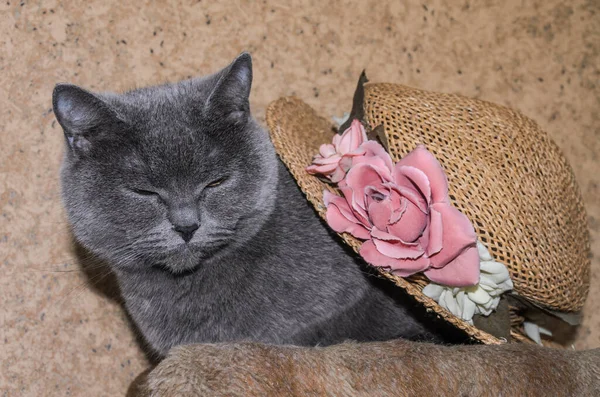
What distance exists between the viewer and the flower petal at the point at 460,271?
100cm

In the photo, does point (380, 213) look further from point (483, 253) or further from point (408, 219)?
point (483, 253)

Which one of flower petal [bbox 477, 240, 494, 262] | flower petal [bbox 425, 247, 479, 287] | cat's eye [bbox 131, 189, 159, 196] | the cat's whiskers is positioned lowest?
the cat's whiskers

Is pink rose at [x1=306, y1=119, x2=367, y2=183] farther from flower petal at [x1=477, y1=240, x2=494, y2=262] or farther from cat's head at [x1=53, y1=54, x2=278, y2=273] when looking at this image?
flower petal at [x1=477, y1=240, x2=494, y2=262]

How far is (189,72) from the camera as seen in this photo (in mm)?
1529

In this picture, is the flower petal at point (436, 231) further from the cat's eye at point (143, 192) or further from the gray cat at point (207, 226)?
the cat's eye at point (143, 192)

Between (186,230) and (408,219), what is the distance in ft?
1.18

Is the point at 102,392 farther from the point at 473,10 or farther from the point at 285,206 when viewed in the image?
the point at 473,10

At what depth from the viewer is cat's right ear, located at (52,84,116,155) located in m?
1.01

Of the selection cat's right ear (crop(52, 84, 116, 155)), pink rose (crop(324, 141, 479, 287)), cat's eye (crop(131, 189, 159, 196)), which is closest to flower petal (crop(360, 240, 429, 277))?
pink rose (crop(324, 141, 479, 287))

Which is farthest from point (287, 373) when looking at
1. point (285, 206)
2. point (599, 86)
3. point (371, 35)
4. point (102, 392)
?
point (599, 86)

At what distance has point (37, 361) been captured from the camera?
4.53 ft

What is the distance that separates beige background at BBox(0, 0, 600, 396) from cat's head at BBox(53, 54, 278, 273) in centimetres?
31

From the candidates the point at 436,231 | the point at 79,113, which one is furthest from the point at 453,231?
the point at 79,113

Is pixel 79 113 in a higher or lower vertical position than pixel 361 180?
higher
